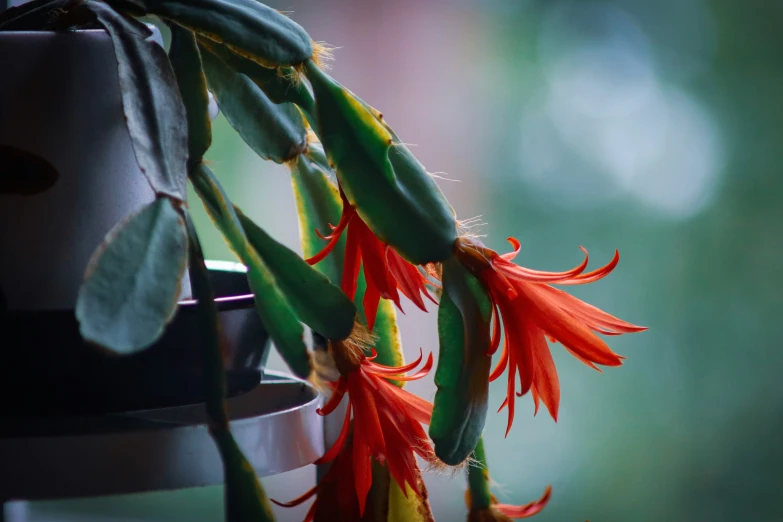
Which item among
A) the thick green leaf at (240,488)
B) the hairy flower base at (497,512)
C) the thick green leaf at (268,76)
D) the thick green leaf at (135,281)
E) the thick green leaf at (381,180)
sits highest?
the thick green leaf at (268,76)

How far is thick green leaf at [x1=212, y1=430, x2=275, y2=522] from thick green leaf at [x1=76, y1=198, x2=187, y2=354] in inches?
4.3

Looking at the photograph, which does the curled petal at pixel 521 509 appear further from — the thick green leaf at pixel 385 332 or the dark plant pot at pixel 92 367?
the dark plant pot at pixel 92 367

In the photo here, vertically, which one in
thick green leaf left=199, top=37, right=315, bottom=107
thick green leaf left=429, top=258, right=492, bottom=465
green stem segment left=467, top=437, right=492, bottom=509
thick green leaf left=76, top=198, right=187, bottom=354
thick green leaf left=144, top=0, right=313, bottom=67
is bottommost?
green stem segment left=467, top=437, right=492, bottom=509

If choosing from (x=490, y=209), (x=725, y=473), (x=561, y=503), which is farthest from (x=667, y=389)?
(x=490, y=209)

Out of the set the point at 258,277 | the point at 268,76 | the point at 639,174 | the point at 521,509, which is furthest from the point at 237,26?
the point at 639,174

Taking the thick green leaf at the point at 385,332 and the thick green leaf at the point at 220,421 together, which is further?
the thick green leaf at the point at 385,332

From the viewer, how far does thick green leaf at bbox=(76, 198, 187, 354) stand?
32cm

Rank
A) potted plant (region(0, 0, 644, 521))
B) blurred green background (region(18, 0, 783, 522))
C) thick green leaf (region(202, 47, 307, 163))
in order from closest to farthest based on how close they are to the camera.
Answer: potted plant (region(0, 0, 644, 521)) < thick green leaf (region(202, 47, 307, 163)) < blurred green background (region(18, 0, 783, 522))

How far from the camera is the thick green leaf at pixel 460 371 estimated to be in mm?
433

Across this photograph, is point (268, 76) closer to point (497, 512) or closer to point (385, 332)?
point (385, 332)

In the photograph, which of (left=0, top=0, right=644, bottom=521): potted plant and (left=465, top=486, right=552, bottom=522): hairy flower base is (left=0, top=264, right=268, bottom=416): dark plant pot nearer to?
(left=0, top=0, right=644, bottom=521): potted plant

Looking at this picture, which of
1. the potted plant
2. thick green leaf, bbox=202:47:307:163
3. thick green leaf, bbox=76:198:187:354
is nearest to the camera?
thick green leaf, bbox=76:198:187:354

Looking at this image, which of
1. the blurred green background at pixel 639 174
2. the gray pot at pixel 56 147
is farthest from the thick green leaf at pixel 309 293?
the blurred green background at pixel 639 174

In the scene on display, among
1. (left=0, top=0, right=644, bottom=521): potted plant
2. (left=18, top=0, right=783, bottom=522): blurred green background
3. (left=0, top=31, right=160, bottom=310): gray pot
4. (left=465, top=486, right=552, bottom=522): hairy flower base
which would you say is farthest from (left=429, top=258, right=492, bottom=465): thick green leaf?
(left=18, top=0, right=783, bottom=522): blurred green background
